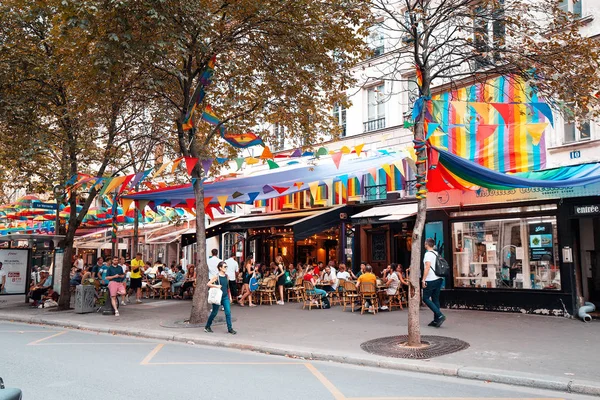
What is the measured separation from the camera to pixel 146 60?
12.6 metres

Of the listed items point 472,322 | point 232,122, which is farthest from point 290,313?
point 232,122

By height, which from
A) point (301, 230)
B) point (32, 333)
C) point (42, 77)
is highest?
point (42, 77)

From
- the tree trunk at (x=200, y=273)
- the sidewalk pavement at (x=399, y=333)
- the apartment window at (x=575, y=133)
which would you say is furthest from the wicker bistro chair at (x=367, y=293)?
the apartment window at (x=575, y=133)

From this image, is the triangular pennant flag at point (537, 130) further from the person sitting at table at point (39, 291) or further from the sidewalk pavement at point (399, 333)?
the person sitting at table at point (39, 291)

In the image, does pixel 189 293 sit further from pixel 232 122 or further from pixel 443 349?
pixel 443 349

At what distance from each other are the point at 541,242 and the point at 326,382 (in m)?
9.10

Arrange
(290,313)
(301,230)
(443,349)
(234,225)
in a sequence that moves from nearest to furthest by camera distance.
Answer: (443,349), (290,313), (301,230), (234,225)

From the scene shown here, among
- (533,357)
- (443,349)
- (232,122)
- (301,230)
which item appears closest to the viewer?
(533,357)

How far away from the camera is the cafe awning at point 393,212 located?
15773 mm

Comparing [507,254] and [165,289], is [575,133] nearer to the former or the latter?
[507,254]

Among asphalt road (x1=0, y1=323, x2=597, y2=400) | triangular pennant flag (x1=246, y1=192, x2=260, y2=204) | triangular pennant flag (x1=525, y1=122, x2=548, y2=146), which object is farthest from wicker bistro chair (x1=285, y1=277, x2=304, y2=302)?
triangular pennant flag (x1=525, y1=122, x2=548, y2=146)

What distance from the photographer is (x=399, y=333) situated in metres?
10.8

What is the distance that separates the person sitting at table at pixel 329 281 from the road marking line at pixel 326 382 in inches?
316

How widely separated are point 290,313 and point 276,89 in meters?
6.49
